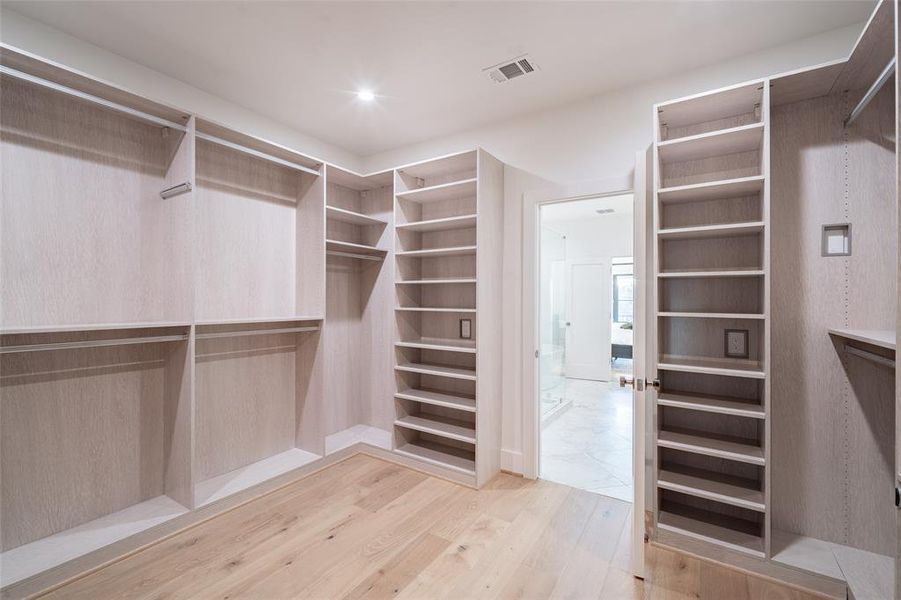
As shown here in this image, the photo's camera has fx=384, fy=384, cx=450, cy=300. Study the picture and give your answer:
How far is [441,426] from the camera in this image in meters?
3.17

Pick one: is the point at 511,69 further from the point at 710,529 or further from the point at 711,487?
the point at 710,529

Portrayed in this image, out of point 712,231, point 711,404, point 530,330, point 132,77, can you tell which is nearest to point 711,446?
point 711,404

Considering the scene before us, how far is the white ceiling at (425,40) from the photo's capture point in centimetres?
194

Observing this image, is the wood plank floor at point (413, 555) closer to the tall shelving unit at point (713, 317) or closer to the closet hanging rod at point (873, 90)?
the tall shelving unit at point (713, 317)

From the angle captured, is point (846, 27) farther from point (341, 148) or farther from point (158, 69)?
point (158, 69)

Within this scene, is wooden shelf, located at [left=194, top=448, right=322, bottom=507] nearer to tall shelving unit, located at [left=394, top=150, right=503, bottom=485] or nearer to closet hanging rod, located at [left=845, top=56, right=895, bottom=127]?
tall shelving unit, located at [left=394, top=150, right=503, bottom=485]

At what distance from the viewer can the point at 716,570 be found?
197 cm

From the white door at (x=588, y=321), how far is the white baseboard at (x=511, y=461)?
3.88m

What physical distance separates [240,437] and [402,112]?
2796mm

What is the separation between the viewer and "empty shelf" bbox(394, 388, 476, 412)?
293 cm

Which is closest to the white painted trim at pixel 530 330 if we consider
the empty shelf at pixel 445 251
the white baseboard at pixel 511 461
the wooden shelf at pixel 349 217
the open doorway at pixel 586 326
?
the white baseboard at pixel 511 461

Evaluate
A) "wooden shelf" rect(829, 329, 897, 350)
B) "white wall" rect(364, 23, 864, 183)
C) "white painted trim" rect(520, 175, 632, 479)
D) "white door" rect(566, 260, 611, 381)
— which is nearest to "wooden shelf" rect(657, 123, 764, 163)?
"white wall" rect(364, 23, 864, 183)

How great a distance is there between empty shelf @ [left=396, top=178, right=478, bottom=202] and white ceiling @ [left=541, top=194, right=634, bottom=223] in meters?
2.30

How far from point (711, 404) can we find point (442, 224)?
7.17ft
